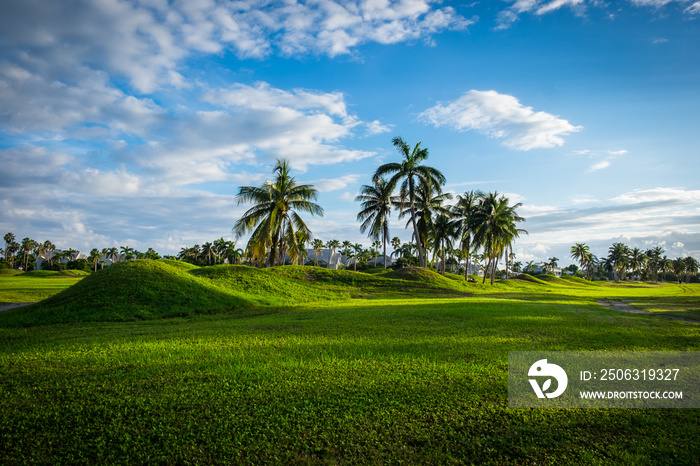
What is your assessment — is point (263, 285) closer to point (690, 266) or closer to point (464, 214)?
point (464, 214)

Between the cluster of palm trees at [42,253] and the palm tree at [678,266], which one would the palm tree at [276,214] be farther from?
the palm tree at [678,266]

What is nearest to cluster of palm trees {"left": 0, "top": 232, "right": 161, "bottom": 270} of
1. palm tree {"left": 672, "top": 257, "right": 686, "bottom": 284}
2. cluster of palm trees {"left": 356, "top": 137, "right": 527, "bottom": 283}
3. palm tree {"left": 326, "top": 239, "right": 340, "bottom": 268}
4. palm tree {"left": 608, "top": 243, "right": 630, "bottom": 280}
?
palm tree {"left": 326, "top": 239, "right": 340, "bottom": 268}

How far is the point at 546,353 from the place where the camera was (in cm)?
691

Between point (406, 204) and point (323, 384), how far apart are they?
3574 centimetres

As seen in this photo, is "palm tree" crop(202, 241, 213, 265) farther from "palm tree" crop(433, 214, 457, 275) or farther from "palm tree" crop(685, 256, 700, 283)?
"palm tree" crop(685, 256, 700, 283)

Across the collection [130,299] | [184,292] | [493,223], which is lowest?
[130,299]

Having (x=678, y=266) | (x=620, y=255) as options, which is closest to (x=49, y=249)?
(x=620, y=255)

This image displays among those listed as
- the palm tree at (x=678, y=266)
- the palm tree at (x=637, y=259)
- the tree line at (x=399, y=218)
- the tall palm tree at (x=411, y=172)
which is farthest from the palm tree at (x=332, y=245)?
the palm tree at (x=678, y=266)

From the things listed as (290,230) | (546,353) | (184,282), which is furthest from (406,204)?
(546,353)

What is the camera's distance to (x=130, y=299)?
14.3 metres

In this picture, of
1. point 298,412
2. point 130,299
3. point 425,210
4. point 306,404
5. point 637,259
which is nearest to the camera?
point 298,412
